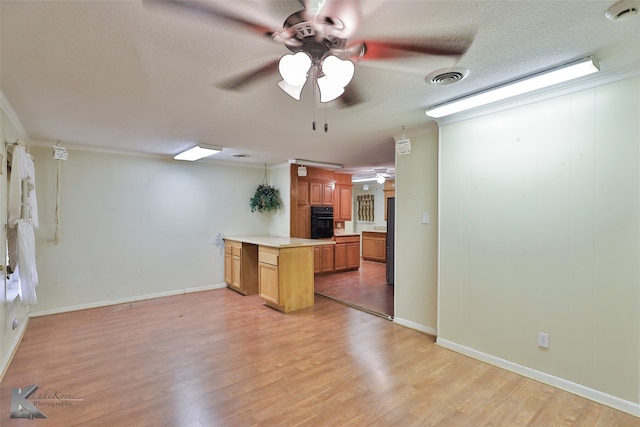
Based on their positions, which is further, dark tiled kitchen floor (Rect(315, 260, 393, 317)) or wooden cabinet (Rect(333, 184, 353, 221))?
wooden cabinet (Rect(333, 184, 353, 221))

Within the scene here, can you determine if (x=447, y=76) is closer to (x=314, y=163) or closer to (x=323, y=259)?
(x=314, y=163)

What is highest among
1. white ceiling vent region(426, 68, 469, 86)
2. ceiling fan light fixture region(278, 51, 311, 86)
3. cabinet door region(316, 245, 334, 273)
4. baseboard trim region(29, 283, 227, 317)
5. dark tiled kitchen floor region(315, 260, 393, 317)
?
white ceiling vent region(426, 68, 469, 86)

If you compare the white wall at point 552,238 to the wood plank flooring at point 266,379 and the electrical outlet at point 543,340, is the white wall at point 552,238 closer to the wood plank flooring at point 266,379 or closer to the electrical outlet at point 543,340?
the electrical outlet at point 543,340

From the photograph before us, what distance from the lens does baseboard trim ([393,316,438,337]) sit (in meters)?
3.33

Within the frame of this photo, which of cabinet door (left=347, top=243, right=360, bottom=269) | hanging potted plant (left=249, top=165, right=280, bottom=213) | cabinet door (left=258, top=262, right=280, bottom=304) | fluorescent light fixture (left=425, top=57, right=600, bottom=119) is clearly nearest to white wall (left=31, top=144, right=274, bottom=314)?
hanging potted plant (left=249, top=165, right=280, bottom=213)

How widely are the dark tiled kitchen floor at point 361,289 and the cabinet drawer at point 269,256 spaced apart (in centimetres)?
129

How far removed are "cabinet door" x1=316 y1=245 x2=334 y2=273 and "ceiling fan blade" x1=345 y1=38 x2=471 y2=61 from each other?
5070 millimetres

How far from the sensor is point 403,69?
1.97 metres

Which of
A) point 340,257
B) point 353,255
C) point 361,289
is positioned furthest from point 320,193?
point 361,289

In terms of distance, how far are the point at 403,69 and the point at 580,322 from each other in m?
→ 2.25

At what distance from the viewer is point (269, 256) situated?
4.22 metres

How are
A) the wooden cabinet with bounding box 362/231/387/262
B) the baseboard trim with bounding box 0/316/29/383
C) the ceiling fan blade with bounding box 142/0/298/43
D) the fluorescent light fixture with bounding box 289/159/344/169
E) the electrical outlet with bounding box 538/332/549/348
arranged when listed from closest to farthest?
the ceiling fan blade with bounding box 142/0/298/43 < the electrical outlet with bounding box 538/332/549/348 < the baseboard trim with bounding box 0/316/29/383 < the fluorescent light fixture with bounding box 289/159/344/169 < the wooden cabinet with bounding box 362/231/387/262

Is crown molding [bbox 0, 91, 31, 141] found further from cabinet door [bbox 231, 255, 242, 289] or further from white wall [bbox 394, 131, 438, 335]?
white wall [bbox 394, 131, 438, 335]

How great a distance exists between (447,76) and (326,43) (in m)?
0.98
